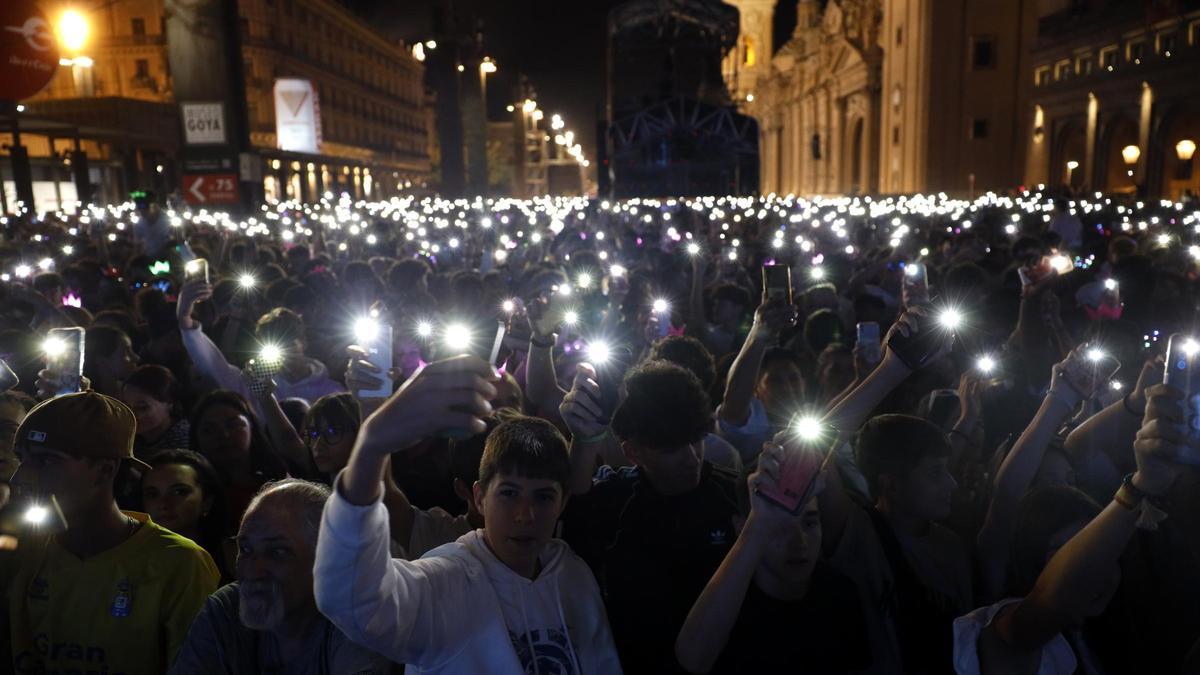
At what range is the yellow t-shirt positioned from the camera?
333 cm

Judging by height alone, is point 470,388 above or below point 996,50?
below

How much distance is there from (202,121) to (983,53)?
50746 mm

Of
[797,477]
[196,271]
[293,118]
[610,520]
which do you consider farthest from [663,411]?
[293,118]

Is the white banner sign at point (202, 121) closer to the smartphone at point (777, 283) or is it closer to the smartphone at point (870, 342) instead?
the smartphone at point (777, 283)

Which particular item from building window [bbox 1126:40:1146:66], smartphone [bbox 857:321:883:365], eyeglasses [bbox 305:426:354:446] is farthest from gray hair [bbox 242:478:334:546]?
building window [bbox 1126:40:1146:66]

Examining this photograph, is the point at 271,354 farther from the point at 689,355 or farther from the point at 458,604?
the point at 458,604

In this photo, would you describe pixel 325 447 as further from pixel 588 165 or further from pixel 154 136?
pixel 588 165

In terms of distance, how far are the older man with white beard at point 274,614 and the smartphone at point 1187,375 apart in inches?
102

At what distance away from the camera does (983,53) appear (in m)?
58.6

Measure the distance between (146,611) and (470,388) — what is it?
189 centimetres

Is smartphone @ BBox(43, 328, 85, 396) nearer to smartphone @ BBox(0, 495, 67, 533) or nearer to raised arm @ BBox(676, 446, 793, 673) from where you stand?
smartphone @ BBox(0, 495, 67, 533)

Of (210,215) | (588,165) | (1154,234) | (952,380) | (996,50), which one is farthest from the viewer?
(588,165)

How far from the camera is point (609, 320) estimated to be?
27.3 feet

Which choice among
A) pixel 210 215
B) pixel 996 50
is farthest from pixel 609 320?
pixel 996 50
